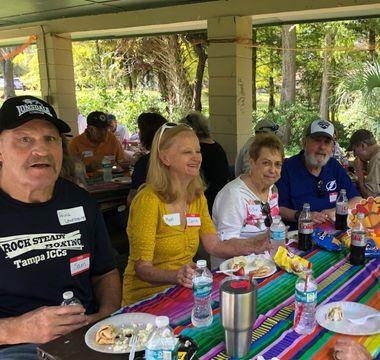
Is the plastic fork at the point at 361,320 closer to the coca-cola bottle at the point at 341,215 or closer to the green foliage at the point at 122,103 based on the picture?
the coca-cola bottle at the point at 341,215

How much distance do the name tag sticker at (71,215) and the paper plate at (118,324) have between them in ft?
1.72

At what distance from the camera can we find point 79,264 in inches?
74.7

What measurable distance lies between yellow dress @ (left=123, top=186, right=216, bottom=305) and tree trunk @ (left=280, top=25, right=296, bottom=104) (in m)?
9.82

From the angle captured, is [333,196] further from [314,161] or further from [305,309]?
[305,309]

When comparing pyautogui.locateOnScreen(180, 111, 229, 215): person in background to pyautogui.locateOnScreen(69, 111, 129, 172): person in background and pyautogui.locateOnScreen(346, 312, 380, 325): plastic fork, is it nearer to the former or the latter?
pyautogui.locateOnScreen(69, 111, 129, 172): person in background

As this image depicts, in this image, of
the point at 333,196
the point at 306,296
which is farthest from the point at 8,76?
the point at 306,296

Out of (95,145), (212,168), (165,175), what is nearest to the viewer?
(165,175)

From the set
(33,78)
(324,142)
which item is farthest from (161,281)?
(33,78)

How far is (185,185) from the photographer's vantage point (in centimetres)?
237

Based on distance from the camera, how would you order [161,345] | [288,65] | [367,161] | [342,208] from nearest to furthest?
[161,345]
[342,208]
[367,161]
[288,65]

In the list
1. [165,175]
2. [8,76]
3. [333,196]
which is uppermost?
[8,76]

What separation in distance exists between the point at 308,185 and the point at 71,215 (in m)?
2.04

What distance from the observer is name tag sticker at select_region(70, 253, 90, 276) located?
1.87m

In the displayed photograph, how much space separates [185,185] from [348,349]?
1.29 m
